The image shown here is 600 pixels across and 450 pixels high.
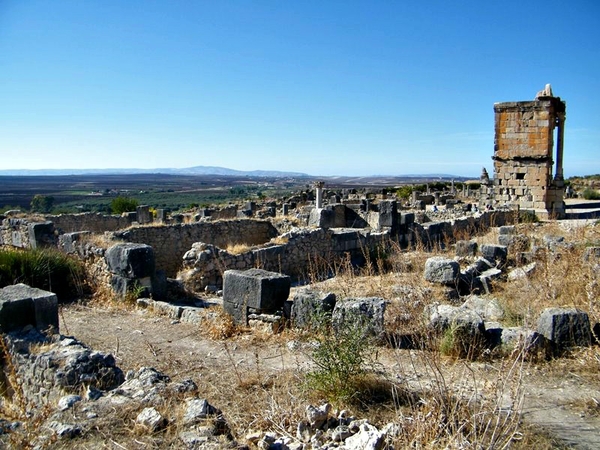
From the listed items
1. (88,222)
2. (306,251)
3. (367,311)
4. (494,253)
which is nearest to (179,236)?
(306,251)

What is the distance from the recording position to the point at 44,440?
3160 mm

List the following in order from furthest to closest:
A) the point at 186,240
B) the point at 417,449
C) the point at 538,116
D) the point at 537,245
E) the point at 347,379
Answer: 1. the point at 538,116
2. the point at 186,240
3. the point at 537,245
4. the point at 347,379
5. the point at 417,449

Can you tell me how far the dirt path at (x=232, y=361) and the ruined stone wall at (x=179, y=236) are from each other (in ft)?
15.3

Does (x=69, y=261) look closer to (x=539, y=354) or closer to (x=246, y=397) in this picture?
(x=246, y=397)

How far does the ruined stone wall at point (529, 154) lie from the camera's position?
1908 centimetres

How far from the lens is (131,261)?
8.52 m

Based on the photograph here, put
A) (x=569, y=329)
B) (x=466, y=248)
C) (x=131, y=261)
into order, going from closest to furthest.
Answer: (x=569, y=329)
(x=131, y=261)
(x=466, y=248)

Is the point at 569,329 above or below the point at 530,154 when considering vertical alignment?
below

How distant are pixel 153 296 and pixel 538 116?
55.2 ft

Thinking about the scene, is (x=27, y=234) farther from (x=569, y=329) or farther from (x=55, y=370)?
(x=569, y=329)

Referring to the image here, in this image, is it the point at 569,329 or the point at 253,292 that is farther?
the point at 253,292

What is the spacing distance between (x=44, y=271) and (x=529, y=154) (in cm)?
1778

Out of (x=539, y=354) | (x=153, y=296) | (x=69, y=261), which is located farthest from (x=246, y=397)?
(x=69, y=261)

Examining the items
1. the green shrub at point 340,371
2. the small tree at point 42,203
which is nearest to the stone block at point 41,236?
the green shrub at point 340,371
